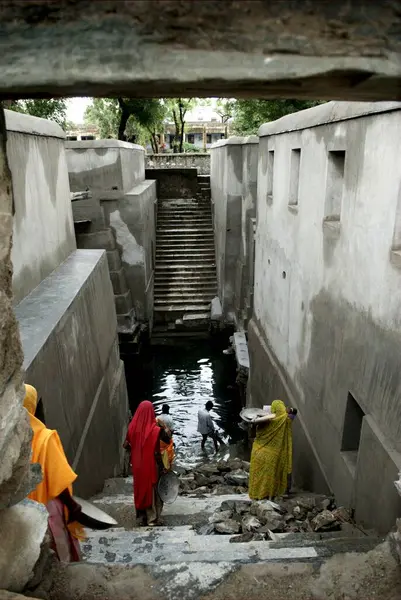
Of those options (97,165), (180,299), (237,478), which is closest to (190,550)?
(237,478)

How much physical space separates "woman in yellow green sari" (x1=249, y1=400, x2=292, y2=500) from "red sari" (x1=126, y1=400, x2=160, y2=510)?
1267mm

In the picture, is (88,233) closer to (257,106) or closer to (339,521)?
(257,106)

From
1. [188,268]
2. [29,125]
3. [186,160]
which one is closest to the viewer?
[29,125]

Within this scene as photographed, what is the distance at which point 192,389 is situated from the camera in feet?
40.3

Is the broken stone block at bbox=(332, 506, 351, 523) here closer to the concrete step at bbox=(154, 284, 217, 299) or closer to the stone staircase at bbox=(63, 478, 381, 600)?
the stone staircase at bbox=(63, 478, 381, 600)

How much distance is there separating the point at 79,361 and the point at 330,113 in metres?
4.09

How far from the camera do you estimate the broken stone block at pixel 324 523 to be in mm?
4602

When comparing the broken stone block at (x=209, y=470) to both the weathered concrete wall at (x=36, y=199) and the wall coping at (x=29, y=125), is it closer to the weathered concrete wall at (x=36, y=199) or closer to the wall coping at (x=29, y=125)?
the weathered concrete wall at (x=36, y=199)

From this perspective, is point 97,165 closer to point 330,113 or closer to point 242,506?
point 330,113

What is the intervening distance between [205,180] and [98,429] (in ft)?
52.8

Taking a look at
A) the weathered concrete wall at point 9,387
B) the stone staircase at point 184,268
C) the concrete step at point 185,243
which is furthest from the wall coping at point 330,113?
the concrete step at point 185,243

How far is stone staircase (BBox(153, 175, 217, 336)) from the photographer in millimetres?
15742

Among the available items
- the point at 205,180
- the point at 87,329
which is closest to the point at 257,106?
the point at 205,180

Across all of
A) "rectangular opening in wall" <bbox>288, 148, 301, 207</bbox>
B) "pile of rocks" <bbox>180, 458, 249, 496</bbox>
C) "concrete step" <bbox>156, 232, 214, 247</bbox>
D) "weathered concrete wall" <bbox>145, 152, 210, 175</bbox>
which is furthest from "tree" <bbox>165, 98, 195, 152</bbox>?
"pile of rocks" <bbox>180, 458, 249, 496</bbox>
